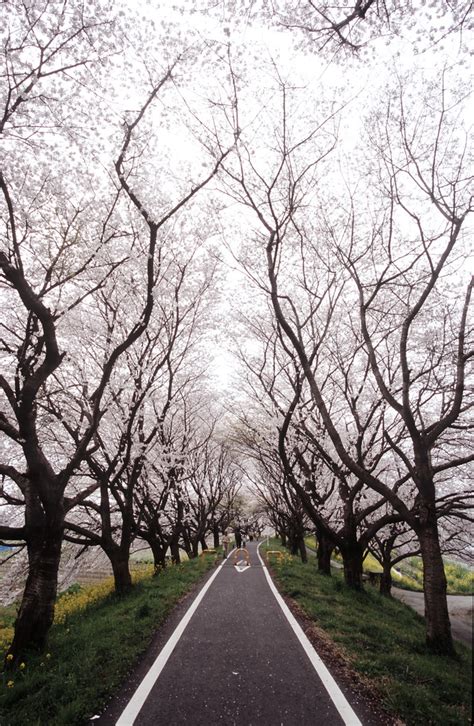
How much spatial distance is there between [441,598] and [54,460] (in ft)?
43.5

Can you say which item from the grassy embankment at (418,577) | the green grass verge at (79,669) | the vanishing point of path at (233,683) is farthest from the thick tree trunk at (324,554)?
the grassy embankment at (418,577)

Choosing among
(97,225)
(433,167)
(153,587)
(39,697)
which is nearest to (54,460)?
(153,587)

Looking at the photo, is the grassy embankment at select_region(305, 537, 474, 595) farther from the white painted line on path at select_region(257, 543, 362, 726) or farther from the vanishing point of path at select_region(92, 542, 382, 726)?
the vanishing point of path at select_region(92, 542, 382, 726)

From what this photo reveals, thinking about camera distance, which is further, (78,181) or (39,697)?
(78,181)

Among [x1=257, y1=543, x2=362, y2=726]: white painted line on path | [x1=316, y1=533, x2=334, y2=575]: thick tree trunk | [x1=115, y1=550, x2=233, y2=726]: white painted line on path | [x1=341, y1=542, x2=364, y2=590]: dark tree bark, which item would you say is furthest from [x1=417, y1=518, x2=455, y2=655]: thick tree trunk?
[x1=316, y1=533, x2=334, y2=575]: thick tree trunk

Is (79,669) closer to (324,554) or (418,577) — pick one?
(324,554)

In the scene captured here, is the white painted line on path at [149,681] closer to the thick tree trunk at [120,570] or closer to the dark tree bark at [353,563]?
the thick tree trunk at [120,570]

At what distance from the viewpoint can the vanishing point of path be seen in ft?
12.0

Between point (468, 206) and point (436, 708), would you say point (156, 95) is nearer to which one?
point (468, 206)

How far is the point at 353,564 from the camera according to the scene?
35.7 ft

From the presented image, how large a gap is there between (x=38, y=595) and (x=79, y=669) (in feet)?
6.19

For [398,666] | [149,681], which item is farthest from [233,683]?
[398,666]

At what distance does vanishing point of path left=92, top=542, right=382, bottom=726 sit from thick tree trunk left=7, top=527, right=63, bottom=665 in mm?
2014

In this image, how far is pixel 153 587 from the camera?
10719 millimetres
